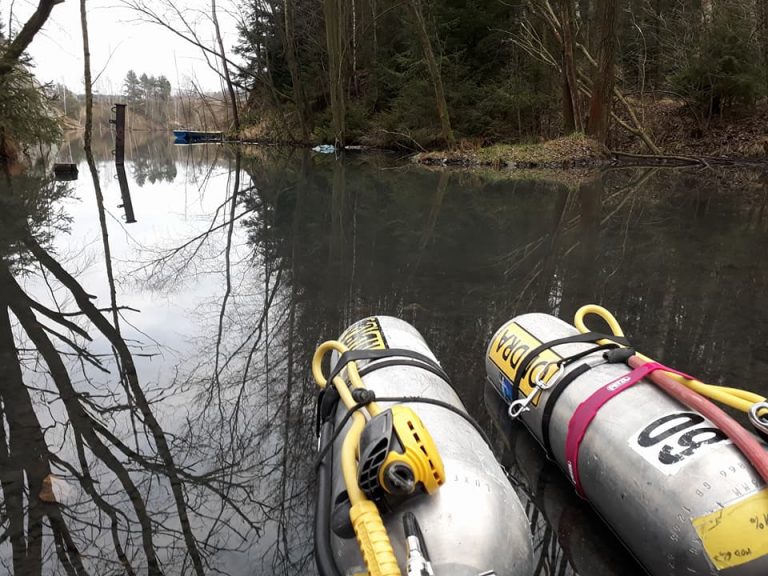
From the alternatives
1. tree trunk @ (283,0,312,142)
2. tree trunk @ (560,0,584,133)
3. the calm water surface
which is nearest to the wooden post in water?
the calm water surface

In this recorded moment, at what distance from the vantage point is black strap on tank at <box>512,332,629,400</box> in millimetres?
2529

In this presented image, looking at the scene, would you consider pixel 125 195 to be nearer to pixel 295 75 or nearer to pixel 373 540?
pixel 373 540

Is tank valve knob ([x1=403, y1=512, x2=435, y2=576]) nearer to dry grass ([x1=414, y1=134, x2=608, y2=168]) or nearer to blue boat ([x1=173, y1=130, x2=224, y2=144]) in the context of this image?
dry grass ([x1=414, y1=134, x2=608, y2=168])

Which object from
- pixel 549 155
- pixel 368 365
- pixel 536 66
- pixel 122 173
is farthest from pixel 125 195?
pixel 536 66

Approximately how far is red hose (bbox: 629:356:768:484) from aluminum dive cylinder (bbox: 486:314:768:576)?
36mm

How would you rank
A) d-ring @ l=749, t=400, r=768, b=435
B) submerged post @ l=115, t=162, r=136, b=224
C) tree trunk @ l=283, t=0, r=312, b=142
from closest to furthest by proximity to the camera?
d-ring @ l=749, t=400, r=768, b=435, submerged post @ l=115, t=162, r=136, b=224, tree trunk @ l=283, t=0, r=312, b=142

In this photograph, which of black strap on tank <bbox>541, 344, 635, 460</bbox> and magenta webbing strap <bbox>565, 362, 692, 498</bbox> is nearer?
magenta webbing strap <bbox>565, 362, 692, 498</bbox>

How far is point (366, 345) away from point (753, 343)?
3.25 metres

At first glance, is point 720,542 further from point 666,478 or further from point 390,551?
point 390,551

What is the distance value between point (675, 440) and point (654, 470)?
137 mm

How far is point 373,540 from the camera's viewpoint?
1.30 metres

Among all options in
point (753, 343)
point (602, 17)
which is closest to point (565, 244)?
point (753, 343)

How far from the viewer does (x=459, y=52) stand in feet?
69.3

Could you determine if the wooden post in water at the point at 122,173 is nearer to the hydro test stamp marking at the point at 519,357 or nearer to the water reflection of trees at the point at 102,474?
the water reflection of trees at the point at 102,474
